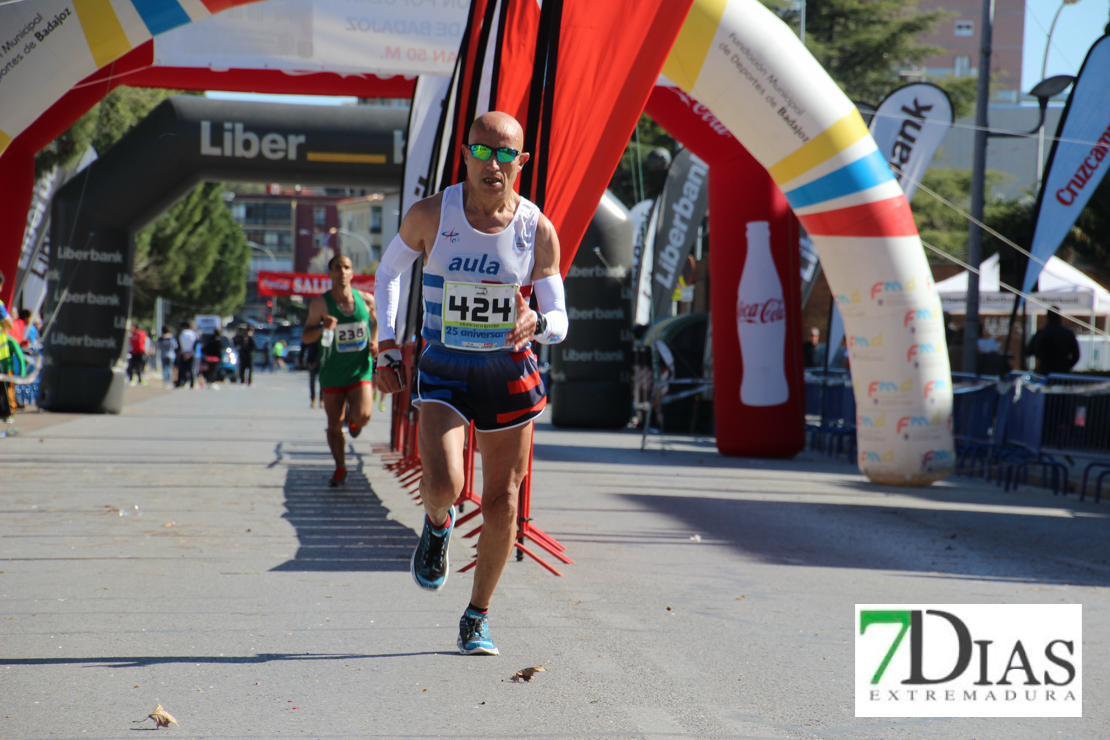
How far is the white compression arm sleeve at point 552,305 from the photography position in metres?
4.41

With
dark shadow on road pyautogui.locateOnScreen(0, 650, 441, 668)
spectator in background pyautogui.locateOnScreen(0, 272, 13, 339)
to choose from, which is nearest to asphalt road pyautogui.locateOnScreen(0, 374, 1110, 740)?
dark shadow on road pyautogui.locateOnScreen(0, 650, 441, 668)

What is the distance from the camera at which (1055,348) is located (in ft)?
48.8

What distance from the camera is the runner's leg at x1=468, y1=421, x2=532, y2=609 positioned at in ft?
14.5

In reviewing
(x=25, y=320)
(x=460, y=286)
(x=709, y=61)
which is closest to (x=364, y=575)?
(x=460, y=286)

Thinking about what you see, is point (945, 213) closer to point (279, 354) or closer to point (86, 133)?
point (86, 133)

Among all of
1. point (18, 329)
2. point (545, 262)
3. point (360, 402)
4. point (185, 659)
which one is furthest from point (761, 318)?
point (185, 659)

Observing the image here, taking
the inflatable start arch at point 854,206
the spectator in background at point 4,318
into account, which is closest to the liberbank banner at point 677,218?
the inflatable start arch at point 854,206

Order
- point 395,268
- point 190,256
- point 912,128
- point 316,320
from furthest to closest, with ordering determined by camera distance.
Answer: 1. point 190,256
2. point 912,128
3. point 316,320
4. point 395,268

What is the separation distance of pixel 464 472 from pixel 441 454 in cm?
154

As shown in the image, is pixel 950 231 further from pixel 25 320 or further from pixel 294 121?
pixel 25 320

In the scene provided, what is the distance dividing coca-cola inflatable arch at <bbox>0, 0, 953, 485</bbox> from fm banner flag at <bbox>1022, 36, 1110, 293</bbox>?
8.78 feet

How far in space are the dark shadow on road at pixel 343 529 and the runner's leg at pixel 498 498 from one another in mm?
1997

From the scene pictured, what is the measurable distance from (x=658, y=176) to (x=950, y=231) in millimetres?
9810

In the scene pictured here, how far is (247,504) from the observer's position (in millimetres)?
8953
